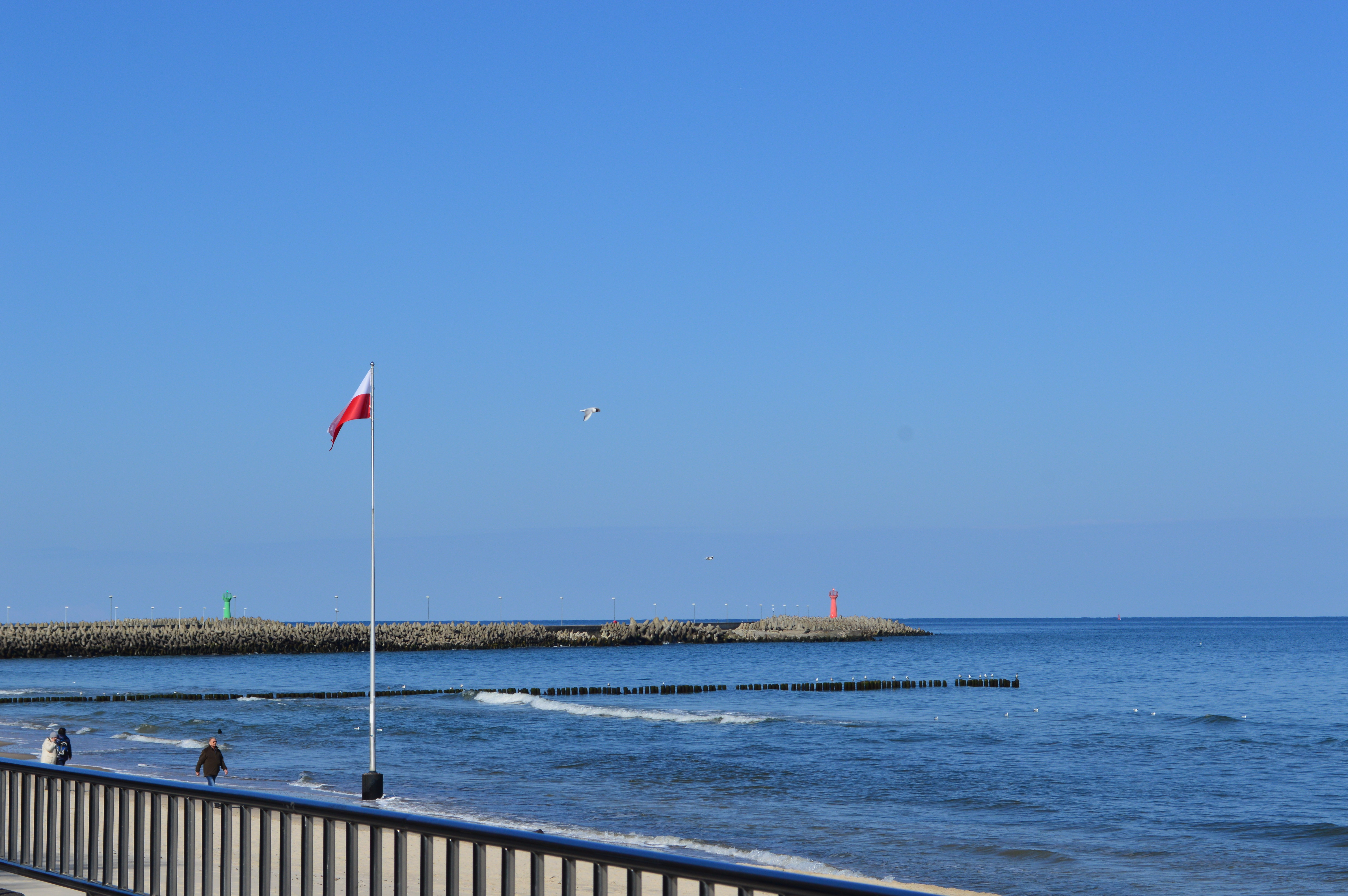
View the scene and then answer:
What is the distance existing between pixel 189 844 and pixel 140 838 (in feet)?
1.95

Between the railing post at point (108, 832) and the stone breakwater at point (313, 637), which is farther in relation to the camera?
the stone breakwater at point (313, 637)

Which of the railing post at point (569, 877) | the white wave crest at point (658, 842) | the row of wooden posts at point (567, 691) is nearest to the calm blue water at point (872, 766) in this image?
the white wave crest at point (658, 842)

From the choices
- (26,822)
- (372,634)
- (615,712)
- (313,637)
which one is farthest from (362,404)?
(313,637)

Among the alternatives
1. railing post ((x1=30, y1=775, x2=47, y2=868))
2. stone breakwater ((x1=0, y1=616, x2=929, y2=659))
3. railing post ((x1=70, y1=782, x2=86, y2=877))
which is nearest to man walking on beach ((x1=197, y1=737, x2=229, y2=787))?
railing post ((x1=30, y1=775, x2=47, y2=868))

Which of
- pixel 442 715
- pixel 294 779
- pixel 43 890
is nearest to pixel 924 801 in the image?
pixel 294 779

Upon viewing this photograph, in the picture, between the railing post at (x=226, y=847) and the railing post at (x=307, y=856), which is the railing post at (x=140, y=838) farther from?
the railing post at (x=307, y=856)

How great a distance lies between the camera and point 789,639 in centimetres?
15888

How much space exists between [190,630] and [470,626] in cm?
3023

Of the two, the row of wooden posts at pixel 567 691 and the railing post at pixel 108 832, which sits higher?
the railing post at pixel 108 832

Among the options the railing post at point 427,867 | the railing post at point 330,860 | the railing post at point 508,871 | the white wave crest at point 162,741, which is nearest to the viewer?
the railing post at point 508,871

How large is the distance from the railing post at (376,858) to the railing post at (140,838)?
2.34 metres

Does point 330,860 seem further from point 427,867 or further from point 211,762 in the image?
point 211,762

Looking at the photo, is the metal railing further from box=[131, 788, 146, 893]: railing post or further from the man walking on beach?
the man walking on beach

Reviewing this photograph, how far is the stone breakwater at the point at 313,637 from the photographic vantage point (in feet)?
349
